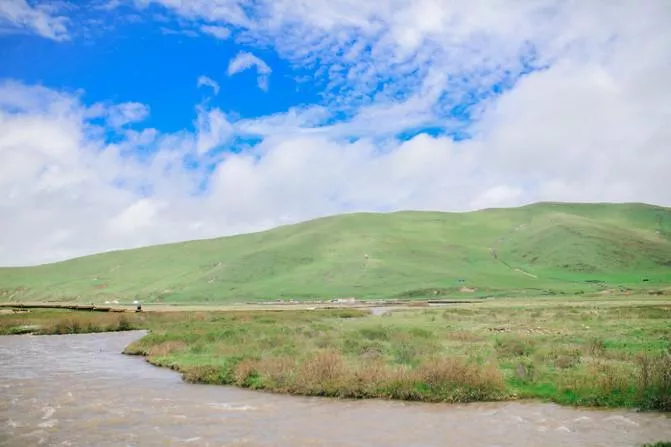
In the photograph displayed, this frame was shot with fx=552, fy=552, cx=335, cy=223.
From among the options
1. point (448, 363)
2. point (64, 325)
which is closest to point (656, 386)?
point (448, 363)

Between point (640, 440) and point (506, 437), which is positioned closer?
point (640, 440)

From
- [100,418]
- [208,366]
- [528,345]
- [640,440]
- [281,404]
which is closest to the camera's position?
[640,440]

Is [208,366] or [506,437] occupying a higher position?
[208,366]

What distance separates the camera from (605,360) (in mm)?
29266

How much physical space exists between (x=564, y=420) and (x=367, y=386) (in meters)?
8.65

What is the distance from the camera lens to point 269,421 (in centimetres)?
2214

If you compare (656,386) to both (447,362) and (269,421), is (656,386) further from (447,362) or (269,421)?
(269,421)

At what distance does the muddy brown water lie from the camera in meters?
19.3

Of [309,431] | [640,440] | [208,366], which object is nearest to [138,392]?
[208,366]

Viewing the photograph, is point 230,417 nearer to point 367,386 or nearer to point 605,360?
point 367,386

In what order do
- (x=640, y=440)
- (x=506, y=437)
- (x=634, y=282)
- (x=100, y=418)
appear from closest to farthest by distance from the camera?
(x=640, y=440) < (x=506, y=437) < (x=100, y=418) < (x=634, y=282)

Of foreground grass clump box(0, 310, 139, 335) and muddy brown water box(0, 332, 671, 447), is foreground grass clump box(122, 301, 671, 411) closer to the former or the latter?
muddy brown water box(0, 332, 671, 447)

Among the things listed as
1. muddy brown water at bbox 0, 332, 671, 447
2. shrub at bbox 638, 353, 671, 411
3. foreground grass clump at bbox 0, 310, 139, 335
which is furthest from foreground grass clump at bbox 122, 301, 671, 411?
foreground grass clump at bbox 0, 310, 139, 335

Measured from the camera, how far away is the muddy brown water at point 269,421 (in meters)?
19.3
